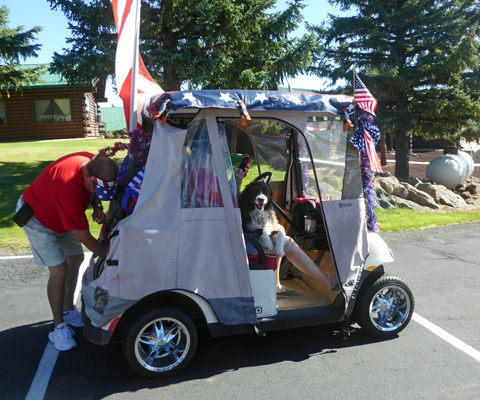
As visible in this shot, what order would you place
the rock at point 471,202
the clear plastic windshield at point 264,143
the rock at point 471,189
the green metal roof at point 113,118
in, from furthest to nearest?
the green metal roof at point 113,118 → the rock at point 471,189 → the rock at point 471,202 → the clear plastic windshield at point 264,143

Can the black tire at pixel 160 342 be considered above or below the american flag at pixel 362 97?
below

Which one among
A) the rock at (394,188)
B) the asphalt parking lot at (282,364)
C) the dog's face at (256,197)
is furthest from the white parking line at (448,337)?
the rock at (394,188)

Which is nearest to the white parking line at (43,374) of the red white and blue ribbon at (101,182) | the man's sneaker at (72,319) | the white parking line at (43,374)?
the white parking line at (43,374)

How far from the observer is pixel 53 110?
2472 centimetres

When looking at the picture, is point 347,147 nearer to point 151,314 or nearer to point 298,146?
point 298,146

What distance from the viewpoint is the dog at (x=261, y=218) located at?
4086mm

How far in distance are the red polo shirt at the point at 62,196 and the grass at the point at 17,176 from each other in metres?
4.05

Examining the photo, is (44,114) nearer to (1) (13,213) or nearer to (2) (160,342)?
(1) (13,213)

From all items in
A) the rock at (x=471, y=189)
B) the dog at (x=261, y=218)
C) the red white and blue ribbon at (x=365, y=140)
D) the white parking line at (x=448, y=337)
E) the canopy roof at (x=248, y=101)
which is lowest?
the rock at (x=471, y=189)

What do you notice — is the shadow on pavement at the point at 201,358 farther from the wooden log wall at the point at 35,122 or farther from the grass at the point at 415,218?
the wooden log wall at the point at 35,122

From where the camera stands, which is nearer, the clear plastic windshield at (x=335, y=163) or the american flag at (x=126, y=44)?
the clear plastic windshield at (x=335, y=163)

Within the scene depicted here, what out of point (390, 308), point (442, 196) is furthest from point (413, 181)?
point (390, 308)

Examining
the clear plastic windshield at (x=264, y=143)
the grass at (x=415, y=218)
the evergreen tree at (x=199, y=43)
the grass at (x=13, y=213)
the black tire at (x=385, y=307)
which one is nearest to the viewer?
the black tire at (x=385, y=307)

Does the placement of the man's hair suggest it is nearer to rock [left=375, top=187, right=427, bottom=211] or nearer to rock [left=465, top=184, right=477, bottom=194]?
rock [left=375, top=187, right=427, bottom=211]
